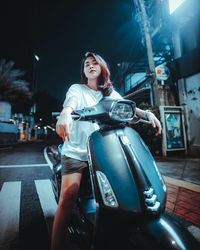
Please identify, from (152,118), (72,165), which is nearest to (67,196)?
(72,165)

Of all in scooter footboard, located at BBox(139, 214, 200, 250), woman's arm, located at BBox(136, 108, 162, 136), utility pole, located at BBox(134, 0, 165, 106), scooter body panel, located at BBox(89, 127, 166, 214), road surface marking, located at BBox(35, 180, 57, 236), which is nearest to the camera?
scooter footboard, located at BBox(139, 214, 200, 250)

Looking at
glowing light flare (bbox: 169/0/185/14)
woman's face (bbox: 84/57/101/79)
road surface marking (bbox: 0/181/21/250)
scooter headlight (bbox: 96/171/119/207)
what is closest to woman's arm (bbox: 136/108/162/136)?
woman's face (bbox: 84/57/101/79)

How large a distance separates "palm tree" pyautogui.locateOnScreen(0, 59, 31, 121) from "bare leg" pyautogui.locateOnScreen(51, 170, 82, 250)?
1936 centimetres

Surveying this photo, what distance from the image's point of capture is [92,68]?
1443 millimetres

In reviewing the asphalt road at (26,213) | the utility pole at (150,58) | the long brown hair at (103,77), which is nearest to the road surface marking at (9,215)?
the asphalt road at (26,213)

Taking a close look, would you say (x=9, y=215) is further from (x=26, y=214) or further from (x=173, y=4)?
(x=173, y=4)

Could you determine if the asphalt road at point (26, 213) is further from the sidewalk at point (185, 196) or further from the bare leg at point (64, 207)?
the sidewalk at point (185, 196)

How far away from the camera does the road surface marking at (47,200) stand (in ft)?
6.57

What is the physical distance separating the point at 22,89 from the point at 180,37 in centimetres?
1716

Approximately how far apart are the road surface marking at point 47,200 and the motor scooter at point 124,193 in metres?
1.08

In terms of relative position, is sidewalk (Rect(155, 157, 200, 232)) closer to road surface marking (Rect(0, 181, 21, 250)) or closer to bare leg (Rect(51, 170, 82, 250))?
bare leg (Rect(51, 170, 82, 250))

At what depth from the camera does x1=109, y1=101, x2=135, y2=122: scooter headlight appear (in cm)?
100

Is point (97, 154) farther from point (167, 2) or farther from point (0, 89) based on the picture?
point (0, 89)

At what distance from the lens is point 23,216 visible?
6.73ft
